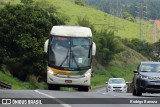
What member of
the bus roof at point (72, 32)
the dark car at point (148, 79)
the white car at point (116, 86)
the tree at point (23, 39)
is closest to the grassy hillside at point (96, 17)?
the tree at point (23, 39)

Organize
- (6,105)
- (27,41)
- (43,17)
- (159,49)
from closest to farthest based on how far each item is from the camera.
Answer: (6,105) < (27,41) < (43,17) < (159,49)

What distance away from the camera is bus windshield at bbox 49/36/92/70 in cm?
3169

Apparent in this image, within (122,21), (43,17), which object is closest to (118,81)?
(43,17)

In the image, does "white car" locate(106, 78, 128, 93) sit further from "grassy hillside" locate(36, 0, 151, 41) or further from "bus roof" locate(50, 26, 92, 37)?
"grassy hillside" locate(36, 0, 151, 41)

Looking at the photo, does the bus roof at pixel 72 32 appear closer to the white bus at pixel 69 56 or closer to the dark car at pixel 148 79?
the white bus at pixel 69 56

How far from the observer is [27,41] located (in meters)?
54.9

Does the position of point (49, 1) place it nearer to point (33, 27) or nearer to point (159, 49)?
point (159, 49)

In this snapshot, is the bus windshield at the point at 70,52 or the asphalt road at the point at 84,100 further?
the bus windshield at the point at 70,52

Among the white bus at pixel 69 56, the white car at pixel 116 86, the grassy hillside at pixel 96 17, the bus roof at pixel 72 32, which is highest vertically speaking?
the bus roof at pixel 72 32

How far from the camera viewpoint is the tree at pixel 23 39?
54.2 meters

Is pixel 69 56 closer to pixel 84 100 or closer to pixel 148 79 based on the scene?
pixel 148 79

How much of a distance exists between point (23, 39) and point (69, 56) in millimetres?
23856

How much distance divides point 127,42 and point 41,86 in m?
74.2

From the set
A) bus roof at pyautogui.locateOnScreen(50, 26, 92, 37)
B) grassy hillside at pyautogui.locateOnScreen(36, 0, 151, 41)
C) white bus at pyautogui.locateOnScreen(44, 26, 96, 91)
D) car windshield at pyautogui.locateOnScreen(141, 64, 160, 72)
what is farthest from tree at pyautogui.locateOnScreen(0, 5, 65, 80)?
grassy hillside at pyautogui.locateOnScreen(36, 0, 151, 41)
